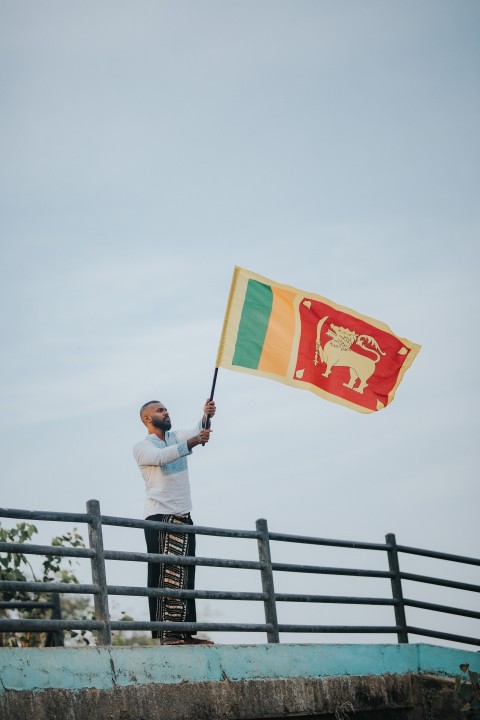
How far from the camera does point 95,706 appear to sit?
21.3ft

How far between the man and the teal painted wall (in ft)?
1.59

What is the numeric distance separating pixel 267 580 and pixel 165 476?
1209 millimetres

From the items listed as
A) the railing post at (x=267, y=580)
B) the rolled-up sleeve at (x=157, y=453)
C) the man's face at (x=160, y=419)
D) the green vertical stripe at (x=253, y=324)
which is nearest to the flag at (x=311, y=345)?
the green vertical stripe at (x=253, y=324)

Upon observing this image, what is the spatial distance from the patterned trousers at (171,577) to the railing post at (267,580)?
58cm

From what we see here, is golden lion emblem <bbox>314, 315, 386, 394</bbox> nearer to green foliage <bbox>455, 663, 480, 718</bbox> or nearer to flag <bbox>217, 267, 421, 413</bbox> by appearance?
flag <bbox>217, 267, 421, 413</bbox>

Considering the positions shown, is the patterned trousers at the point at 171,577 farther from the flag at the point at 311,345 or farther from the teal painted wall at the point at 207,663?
the flag at the point at 311,345

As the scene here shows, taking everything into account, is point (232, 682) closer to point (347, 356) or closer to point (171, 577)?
point (171, 577)

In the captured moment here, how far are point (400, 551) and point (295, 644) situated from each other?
2.32m

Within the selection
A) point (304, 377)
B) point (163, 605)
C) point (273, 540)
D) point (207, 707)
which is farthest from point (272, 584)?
point (304, 377)

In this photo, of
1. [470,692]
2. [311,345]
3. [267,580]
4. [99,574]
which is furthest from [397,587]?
[99,574]

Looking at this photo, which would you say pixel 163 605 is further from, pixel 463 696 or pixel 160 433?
pixel 463 696

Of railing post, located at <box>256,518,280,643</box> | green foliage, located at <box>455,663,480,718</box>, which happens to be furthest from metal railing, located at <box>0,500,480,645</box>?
green foliage, located at <box>455,663,480,718</box>

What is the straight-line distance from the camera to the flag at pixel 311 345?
9.61m

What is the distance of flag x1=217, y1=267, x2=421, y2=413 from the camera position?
9.61m
